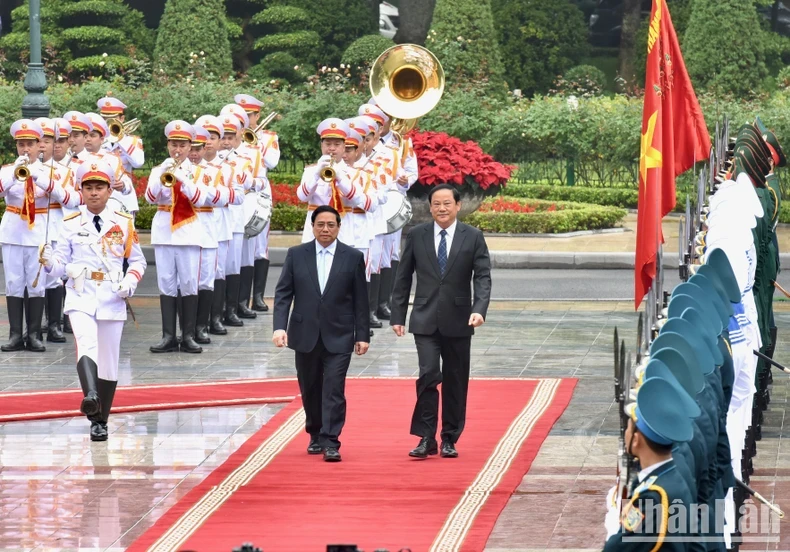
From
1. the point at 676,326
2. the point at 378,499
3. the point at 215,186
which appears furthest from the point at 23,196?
the point at 676,326

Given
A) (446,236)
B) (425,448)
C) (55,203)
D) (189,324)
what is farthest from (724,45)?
(425,448)

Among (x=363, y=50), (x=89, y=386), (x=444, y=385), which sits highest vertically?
(x=363, y=50)

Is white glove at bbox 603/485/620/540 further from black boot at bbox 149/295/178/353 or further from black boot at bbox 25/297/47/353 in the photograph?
black boot at bbox 25/297/47/353

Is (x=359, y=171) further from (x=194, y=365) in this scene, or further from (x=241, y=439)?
(x=241, y=439)

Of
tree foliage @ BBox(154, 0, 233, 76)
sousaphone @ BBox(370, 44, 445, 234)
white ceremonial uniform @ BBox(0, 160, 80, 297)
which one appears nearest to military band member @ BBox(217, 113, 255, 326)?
white ceremonial uniform @ BBox(0, 160, 80, 297)

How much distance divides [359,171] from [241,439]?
460 centimetres

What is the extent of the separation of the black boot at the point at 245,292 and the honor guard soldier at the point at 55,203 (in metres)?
1.94

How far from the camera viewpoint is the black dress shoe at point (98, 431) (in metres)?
10.5

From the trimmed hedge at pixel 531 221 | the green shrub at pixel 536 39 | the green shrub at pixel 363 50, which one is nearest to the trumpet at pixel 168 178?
the trimmed hedge at pixel 531 221

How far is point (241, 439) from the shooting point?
10.5 m

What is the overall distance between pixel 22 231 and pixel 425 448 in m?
5.45

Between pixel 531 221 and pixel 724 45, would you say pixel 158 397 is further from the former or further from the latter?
pixel 724 45

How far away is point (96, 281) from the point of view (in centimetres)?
1041

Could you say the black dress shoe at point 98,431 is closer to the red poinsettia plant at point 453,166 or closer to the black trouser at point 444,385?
the black trouser at point 444,385
